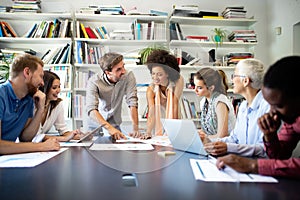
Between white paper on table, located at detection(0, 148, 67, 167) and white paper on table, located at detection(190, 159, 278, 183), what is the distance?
22.4 inches

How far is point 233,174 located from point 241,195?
0.57ft

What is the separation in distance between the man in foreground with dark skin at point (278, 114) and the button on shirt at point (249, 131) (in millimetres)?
168

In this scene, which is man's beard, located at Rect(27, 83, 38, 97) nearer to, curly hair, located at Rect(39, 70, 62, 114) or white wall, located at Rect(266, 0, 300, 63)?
curly hair, located at Rect(39, 70, 62, 114)

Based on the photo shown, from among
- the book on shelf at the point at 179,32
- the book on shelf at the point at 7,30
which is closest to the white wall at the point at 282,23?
the book on shelf at the point at 179,32

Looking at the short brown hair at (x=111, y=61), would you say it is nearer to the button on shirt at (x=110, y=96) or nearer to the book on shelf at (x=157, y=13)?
the button on shirt at (x=110, y=96)

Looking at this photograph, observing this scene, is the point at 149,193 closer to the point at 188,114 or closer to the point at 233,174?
the point at 233,174

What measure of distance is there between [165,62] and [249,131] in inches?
21.9

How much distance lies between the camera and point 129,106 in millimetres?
1315

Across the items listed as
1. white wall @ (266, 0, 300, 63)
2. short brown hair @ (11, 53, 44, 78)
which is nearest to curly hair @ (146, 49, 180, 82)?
short brown hair @ (11, 53, 44, 78)

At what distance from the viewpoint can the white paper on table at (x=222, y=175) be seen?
0.76 meters

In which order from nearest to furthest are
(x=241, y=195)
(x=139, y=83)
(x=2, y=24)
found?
1. (x=241, y=195)
2. (x=139, y=83)
3. (x=2, y=24)

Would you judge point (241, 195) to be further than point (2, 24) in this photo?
No

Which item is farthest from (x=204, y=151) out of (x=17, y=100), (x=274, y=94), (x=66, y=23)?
(x=66, y=23)

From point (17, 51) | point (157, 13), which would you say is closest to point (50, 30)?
point (17, 51)
